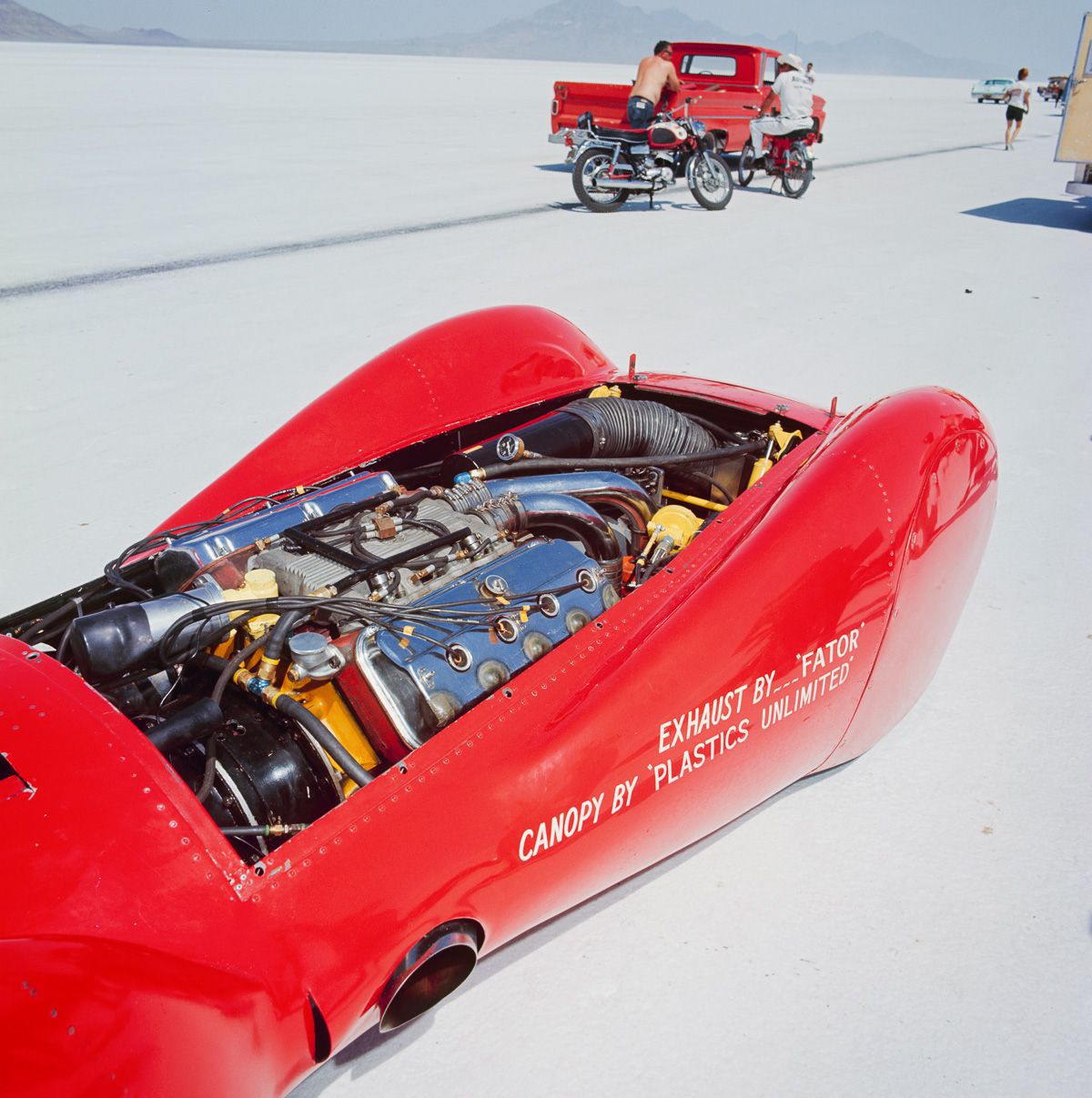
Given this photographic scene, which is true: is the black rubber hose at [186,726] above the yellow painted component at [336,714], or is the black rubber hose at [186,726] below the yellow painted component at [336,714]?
above

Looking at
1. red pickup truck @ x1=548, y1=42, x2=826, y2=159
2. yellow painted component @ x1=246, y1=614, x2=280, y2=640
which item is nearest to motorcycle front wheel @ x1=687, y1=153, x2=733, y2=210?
red pickup truck @ x1=548, y1=42, x2=826, y2=159

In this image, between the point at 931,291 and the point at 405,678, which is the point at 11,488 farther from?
the point at 931,291

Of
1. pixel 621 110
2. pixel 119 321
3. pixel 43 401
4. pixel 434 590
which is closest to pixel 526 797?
pixel 434 590

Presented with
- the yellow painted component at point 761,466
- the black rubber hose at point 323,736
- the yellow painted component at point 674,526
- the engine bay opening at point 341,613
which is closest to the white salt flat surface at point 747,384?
the black rubber hose at point 323,736

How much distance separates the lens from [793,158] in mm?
12633

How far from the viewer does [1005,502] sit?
454 cm

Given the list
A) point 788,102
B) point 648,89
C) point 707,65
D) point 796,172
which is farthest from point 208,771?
point 707,65

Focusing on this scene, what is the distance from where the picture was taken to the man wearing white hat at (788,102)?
479 inches

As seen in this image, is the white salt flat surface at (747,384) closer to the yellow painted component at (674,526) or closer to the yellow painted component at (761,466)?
the yellow painted component at (674,526)

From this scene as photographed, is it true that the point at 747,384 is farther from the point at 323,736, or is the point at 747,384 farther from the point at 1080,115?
the point at 1080,115

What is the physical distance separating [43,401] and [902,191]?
40.3ft

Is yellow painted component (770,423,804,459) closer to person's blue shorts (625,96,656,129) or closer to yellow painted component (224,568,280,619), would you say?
yellow painted component (224,568,280,619)

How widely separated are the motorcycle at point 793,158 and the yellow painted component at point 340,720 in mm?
12217

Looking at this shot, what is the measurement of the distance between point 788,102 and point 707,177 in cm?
165
